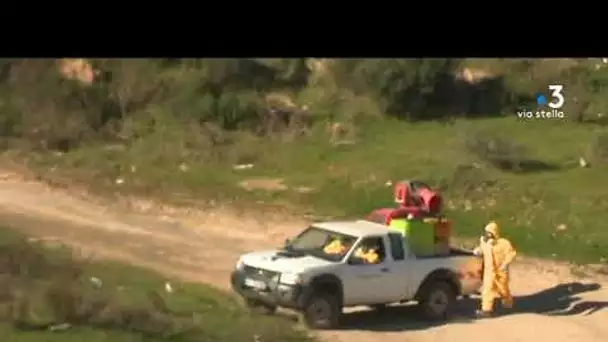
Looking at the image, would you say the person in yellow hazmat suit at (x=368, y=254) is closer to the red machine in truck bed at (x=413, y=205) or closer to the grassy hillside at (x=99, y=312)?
the grassy hillside at (x=99, y=312)

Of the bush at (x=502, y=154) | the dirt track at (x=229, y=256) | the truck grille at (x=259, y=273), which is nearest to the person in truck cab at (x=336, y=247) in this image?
the truck grille at (x=259, y=273)

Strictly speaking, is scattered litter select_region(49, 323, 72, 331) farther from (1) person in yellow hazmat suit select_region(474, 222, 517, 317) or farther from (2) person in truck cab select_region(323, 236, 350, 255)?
(1) person in yellow hazmat suit select_region(474, 222, 517, 317)

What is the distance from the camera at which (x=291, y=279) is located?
14.0 meters

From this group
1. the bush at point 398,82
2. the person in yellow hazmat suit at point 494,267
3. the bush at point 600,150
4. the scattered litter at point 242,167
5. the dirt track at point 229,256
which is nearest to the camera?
the dirt track at point 229,256

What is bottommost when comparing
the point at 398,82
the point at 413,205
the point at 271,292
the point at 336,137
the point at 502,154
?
the point at 271,292

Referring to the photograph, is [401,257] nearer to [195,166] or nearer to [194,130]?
[195,166]

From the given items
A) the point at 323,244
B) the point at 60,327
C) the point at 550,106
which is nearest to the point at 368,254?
the point at 323,244

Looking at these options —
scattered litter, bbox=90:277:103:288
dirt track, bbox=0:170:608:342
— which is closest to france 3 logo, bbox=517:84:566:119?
dirt track, bbox=0:170:608:342

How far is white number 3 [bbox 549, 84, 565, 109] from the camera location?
3201 centimetres

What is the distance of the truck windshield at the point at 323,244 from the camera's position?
14.7 metres

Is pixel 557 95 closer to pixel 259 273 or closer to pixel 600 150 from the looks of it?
pixel 600 150

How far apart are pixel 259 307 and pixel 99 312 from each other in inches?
104

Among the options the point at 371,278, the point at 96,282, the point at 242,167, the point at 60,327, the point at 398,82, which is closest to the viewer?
the point at 60,327

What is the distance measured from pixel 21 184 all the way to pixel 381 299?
39.0ft
